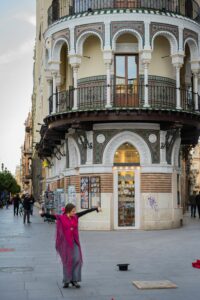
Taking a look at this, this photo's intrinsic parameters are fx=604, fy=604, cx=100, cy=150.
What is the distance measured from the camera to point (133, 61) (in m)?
28.0

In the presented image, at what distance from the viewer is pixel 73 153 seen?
29141 mm

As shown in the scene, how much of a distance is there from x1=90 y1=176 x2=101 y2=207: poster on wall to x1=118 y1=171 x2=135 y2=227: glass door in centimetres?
96

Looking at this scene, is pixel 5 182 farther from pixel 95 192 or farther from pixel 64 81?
pixel 95 192

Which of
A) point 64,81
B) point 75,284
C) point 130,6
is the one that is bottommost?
point 75,284

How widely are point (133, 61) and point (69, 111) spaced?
3.92 m

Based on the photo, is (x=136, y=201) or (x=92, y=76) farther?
(x=92, y=76)

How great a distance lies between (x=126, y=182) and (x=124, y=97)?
386 centimetres

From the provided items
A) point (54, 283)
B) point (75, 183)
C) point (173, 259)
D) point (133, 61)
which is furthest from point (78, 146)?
point (54, 283)

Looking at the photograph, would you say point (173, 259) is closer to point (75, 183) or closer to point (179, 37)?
point (75, 183)

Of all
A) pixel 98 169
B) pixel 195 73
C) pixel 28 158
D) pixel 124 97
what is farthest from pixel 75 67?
pixel 28 158

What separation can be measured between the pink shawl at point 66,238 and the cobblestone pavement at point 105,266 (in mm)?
555

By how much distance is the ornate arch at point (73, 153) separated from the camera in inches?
1107

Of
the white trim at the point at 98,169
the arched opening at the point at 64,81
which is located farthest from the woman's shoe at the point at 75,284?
the arched opening at the point at 64,81

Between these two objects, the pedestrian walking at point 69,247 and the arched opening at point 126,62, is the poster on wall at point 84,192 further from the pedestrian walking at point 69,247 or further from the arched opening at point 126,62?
the pedestrian walking at point 69,247
